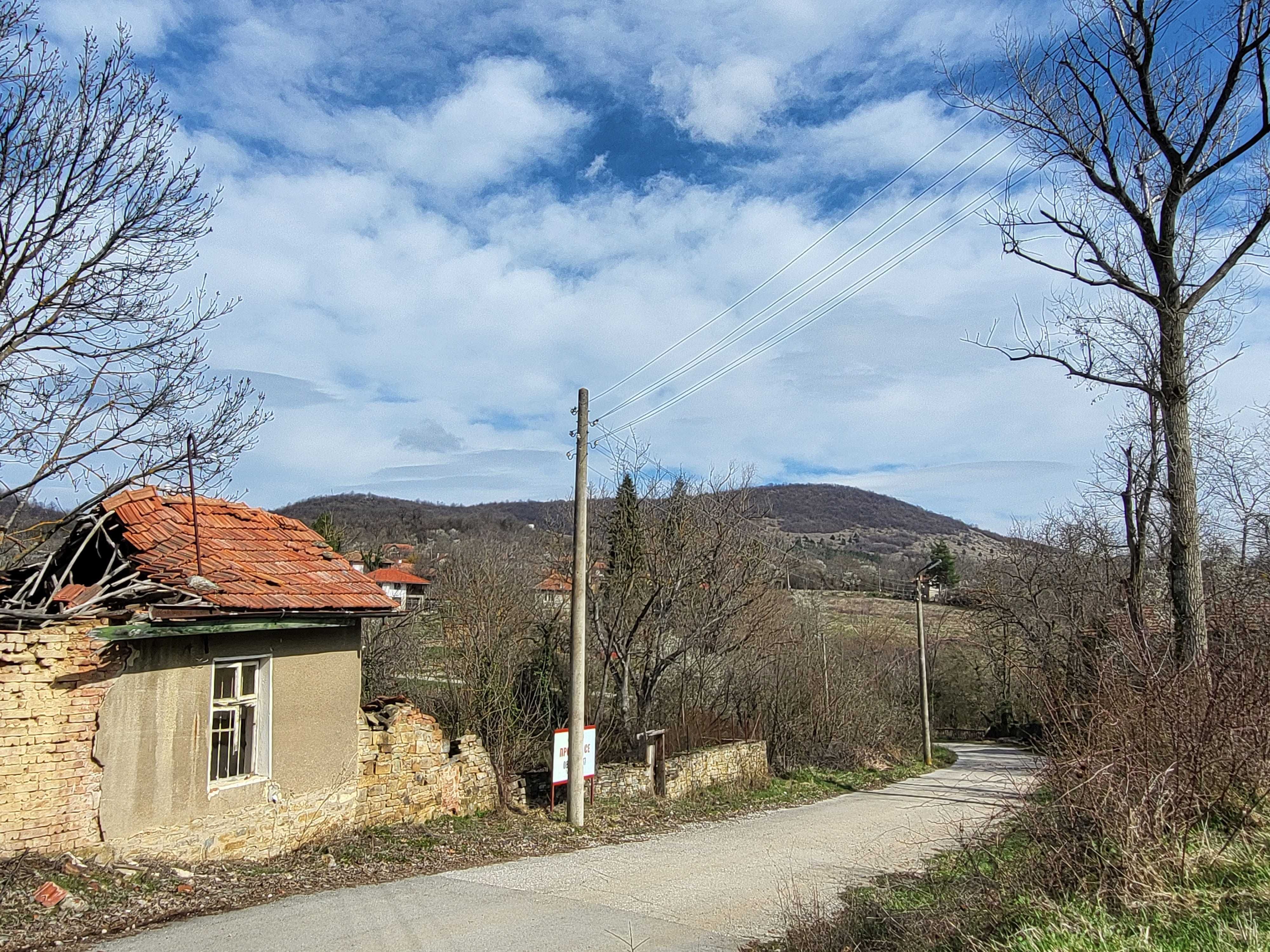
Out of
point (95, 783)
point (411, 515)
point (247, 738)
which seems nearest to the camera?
point (95, 783)

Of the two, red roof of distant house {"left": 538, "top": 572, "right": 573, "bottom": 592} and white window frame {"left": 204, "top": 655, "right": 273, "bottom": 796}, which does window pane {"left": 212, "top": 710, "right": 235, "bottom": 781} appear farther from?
red roof of distant house {"left": 538, "top": 572, "right": 573, "bottom": 592}

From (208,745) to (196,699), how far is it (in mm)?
576

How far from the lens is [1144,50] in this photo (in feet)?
34.2

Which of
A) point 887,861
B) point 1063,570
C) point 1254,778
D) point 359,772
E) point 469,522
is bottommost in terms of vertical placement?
point 887,861

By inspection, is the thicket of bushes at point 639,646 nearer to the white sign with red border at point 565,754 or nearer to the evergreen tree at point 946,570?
the white sign with red border at point 565,754

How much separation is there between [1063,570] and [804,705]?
1136 cm

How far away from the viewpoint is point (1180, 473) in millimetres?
10359

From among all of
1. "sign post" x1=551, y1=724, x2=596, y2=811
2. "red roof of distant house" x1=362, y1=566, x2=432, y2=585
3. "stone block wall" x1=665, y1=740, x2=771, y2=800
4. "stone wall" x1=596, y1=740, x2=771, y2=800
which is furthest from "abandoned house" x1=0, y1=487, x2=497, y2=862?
"red roof of distant house" x1=362, y1=566, x2=432, y2=585

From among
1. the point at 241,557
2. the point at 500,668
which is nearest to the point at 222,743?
the point at 241,557

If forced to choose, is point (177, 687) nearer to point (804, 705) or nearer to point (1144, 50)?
point (1144, 50)

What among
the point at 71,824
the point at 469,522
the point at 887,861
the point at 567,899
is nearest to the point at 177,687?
the point at 71,824

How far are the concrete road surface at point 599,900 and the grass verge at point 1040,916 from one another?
82 cm

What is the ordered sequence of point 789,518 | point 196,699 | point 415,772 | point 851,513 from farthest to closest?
point 851,513 < point 789,518 < point 415,772 < point 196,699

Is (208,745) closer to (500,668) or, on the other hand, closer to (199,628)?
(199,628)
